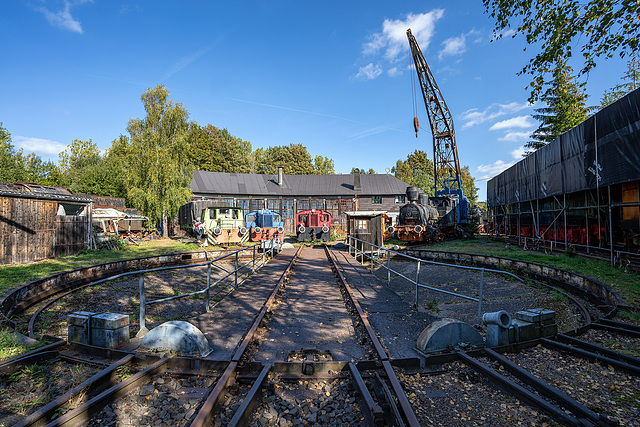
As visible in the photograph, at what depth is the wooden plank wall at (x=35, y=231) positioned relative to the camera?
11.6 meters

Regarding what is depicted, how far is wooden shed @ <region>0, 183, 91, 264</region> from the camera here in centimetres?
1162

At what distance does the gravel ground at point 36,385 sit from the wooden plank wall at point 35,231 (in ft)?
38.1

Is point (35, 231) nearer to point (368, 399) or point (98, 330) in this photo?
point (98, 330)

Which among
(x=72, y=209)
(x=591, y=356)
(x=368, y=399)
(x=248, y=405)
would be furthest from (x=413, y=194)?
(x=72, y=209)

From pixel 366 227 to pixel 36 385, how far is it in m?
15.4

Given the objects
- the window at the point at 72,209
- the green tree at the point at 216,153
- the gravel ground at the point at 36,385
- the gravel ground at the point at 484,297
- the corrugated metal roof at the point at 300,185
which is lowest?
the gravel ground at the point at 484,297

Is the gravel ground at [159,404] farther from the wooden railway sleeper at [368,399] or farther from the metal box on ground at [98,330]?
the wooden railway sleeper at [368,399]

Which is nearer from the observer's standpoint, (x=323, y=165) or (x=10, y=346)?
(x=10, y=346)

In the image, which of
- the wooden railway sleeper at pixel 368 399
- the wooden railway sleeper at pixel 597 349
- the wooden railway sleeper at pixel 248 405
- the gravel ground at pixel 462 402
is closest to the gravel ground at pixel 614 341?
the wooden railway sleeper at pixel 597 349

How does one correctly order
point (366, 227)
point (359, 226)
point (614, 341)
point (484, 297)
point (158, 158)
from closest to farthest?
point (614, 341) < point (484, 297) < point (366, 227) < point (359, 226) < point (158, 158)

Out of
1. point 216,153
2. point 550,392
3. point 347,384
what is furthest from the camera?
point 216,153

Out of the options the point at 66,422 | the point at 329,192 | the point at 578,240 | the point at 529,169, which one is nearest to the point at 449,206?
the point at 529,169

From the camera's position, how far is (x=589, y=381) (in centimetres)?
329

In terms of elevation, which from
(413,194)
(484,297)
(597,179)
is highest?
(413,194)
